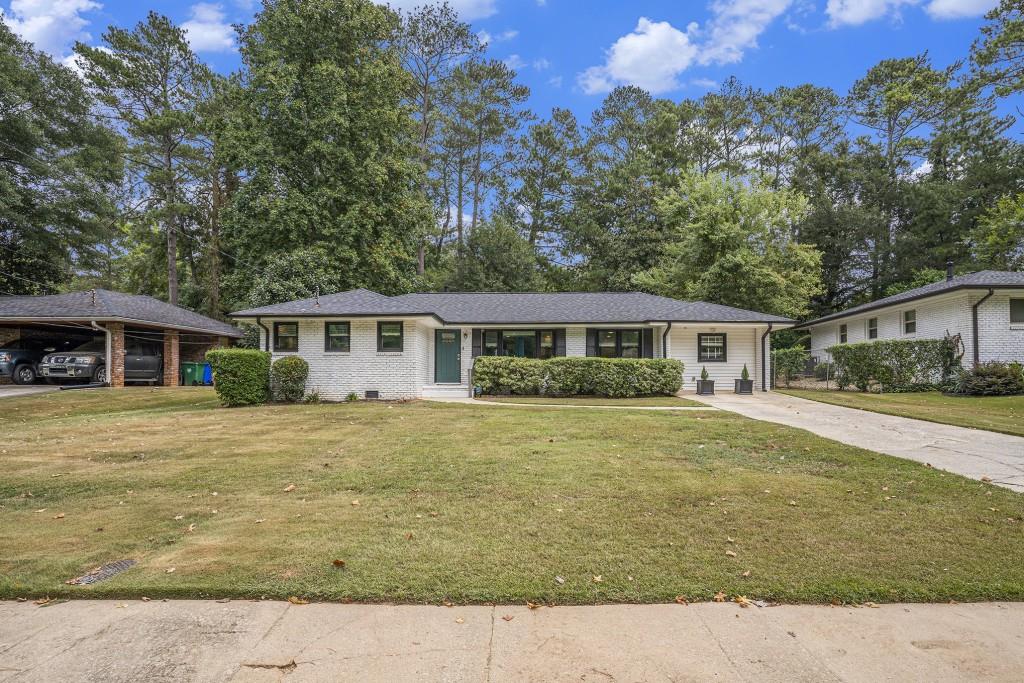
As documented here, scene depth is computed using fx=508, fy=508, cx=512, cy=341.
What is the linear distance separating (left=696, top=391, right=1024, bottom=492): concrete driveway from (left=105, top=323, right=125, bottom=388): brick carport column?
64.3ft

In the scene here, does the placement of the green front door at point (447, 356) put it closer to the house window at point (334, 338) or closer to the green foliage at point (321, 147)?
the house window at point (334, 338)

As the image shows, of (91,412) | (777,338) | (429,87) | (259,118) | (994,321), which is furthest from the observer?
(429,87)

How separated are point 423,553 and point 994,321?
19250 millimetres

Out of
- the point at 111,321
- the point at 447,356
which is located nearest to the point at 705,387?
the point at 447,356

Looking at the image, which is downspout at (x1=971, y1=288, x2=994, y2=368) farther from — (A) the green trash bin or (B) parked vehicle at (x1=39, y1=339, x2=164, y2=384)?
(B) parked vehicle at (x1=39, y1=339, x2=164, y2=384)

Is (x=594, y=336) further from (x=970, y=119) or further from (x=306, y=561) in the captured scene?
(x=970, y=119)

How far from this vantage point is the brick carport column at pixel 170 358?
20109 millimetres

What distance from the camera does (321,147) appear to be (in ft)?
72.6

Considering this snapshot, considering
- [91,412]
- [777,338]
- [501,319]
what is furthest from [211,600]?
[777,338]

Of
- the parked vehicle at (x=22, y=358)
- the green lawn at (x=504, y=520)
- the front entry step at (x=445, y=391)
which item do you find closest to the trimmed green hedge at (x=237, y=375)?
the front entry step at (x=445, y=391)

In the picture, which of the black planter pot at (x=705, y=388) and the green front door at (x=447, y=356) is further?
the green front door at (x=447, y=356)

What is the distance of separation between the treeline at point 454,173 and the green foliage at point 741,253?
12cm

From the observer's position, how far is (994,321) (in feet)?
50.1

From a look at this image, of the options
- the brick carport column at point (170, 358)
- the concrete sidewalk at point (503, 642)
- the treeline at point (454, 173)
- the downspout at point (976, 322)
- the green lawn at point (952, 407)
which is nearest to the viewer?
the concrete sidewalk at point (503, 642)
